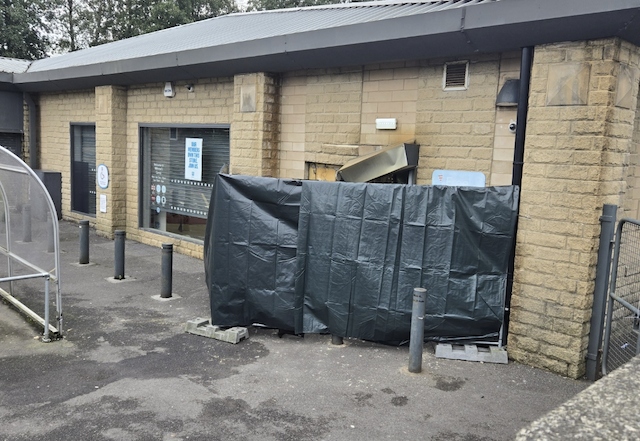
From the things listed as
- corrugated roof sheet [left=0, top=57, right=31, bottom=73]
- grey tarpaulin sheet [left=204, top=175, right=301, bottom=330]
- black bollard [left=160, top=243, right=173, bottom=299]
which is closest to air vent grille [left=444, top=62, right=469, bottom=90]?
grey tarpaulin sheet [left=204, top=175, right=301, bottom=330]

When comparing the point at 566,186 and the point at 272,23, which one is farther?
the point at 272,23

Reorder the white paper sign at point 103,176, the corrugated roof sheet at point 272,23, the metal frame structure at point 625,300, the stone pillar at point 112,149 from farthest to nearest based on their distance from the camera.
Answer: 1. the white paper sign at point 103,176
2. the stone pillar at point 112,149
3. the corrugated roof sheet at point 272,23
4. the metal frame structure at point 625,300

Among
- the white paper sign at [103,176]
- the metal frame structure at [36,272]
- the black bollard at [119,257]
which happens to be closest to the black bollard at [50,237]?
the metal frame structure at [36,272]

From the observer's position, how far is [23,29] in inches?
1137

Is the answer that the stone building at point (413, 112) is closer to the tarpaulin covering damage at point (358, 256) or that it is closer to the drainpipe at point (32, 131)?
the tarpaulin covering damage at point (358, 256)

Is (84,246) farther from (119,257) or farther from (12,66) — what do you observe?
(12,66)

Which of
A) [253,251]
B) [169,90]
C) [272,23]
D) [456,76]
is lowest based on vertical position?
[253,251]

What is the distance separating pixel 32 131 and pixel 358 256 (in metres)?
13.0

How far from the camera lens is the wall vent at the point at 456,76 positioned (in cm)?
709

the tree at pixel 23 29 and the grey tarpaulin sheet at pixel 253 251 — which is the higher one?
the tree at pixel 23 29

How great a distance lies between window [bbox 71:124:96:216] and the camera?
14.1 metres

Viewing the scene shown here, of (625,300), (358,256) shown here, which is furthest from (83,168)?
(625,300)

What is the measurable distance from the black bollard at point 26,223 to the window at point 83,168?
23.0 feet

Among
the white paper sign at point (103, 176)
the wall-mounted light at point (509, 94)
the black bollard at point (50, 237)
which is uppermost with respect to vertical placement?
the wall-mounted light at point (509, 94)
